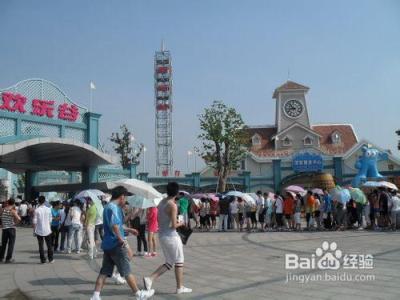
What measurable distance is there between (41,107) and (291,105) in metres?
31.8

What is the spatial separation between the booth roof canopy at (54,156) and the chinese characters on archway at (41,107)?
1900 millimetres

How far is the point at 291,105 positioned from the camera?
49.7 meters

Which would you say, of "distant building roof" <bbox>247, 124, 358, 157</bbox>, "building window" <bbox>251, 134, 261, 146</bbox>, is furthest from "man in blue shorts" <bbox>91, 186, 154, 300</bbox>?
"building window" <bbox>251, 134, 261, 146</bbox>

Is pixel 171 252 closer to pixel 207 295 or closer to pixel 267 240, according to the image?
pixel 207 295

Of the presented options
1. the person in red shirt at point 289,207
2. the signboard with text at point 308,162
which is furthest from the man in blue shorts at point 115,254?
the signboard with text at point 308,162

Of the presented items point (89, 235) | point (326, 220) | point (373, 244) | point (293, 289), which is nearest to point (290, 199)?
point (326, 220)

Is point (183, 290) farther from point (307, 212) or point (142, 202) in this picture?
point (307, 212)

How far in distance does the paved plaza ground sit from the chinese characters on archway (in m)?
11.3

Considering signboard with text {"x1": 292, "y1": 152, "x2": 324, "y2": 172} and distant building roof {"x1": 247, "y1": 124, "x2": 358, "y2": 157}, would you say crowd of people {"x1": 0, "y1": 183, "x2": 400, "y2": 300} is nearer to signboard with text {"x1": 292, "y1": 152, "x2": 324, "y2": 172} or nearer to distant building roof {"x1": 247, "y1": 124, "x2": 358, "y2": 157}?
signboard with text {"x1": 292, "y1": 152, "x2": 324, "y2": 172}

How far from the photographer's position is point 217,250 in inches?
479

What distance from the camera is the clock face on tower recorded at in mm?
49375

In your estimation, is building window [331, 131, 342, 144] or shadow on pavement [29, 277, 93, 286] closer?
shadow on pavement [29, 277, 93, 286]

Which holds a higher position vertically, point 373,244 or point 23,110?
point 23,110

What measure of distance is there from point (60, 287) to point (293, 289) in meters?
3.98
